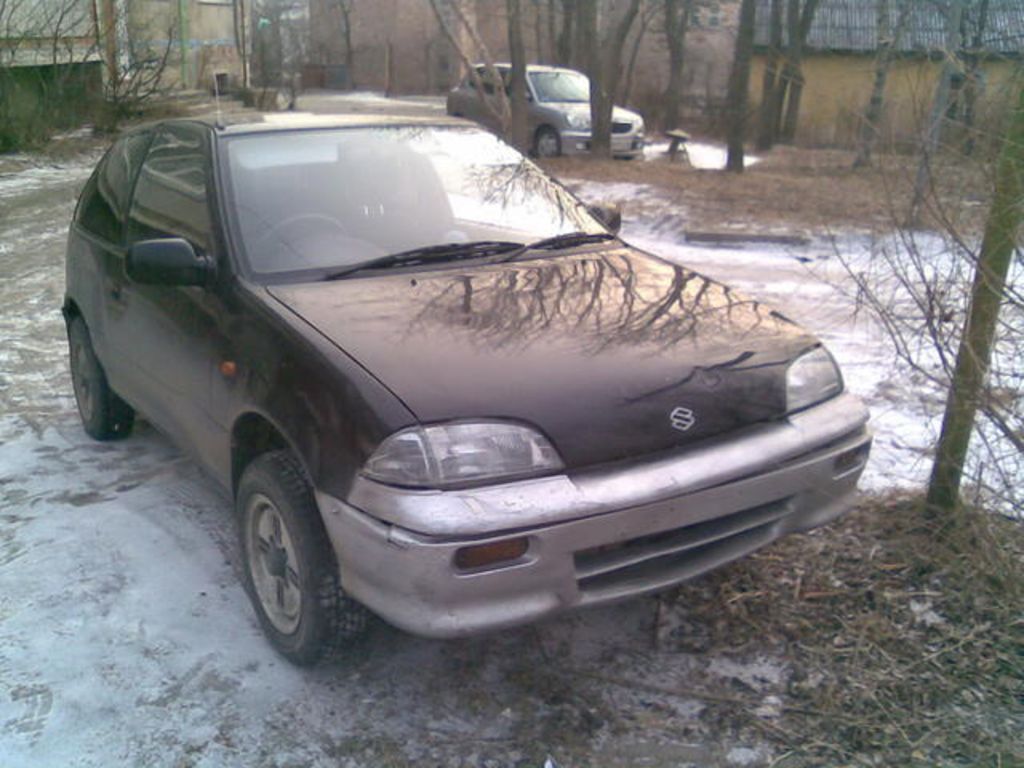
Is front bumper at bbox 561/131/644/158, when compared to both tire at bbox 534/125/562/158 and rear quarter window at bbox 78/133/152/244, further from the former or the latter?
rear quarter window at bbox 78/133/152/244

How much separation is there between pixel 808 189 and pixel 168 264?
10865mm

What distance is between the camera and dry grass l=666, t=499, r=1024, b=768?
9.31ft

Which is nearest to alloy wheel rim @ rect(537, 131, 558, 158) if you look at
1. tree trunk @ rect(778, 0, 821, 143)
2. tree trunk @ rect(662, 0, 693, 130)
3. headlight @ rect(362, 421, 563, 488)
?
tree trunk @ rect(778, 0, 821, 143)

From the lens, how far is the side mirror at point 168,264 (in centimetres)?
350

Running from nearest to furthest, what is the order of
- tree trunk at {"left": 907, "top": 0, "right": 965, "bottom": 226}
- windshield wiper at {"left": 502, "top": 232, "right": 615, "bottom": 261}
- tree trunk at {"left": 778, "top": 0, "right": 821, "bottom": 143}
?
tree trunk at {"left": 907, "top": 0, "right": 965, "bottom": 226} → windshield wiper at {"left": 502, "top": 232, "right": 615, "bottom": 261} → tree trunk at {"left": 778, "top": 0, "right": 821, "bottom": 143}

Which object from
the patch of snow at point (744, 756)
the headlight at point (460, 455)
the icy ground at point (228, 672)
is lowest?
the icy ground at point (228, 672)

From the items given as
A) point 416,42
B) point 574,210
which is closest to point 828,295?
point 574,210

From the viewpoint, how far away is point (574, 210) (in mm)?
4504

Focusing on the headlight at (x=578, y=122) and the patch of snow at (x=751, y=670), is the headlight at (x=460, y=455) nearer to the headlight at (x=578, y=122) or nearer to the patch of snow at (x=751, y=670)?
the patch of snow at (x=751, y=670)

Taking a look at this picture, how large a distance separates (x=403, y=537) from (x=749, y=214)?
9203mm

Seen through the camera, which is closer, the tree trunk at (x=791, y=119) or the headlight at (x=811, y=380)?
the headlight at (x=811, y=380)

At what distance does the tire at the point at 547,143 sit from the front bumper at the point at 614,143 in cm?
20

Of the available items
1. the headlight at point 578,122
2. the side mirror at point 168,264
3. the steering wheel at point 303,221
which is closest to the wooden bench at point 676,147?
the headlight at point 578,122

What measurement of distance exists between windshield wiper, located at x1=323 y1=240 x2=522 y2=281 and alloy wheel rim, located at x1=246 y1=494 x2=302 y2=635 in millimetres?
884
